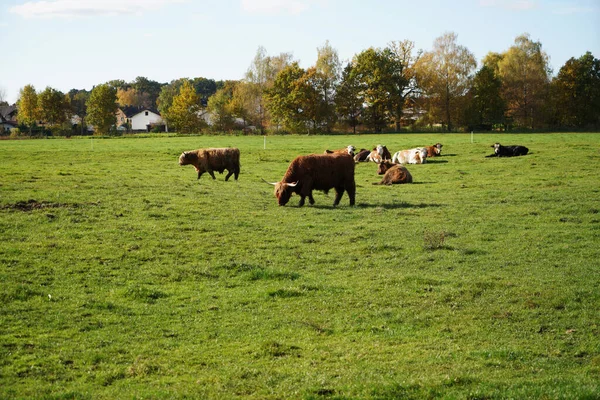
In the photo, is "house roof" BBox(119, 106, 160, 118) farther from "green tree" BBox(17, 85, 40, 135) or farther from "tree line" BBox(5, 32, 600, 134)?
"tree line" BBox(5, 32, 600, 134)

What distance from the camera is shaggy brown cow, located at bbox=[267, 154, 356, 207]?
71.3ft

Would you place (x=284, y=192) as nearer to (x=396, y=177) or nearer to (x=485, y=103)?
(x=396, y=177)

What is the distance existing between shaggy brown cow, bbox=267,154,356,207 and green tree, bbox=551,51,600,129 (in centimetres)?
7649

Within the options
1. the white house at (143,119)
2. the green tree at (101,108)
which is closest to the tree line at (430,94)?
the green tree at (101,108)

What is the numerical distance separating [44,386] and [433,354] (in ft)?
16.2

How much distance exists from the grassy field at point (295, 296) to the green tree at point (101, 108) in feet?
273

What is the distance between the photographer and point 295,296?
11.5 metres

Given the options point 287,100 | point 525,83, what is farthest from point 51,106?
point 525,83

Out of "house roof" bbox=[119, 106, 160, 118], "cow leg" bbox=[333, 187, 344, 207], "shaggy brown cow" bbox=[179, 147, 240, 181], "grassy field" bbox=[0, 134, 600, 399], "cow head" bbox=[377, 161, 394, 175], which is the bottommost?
"grassy field" bbox=[0, 134, 600, 399]

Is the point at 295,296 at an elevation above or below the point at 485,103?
below

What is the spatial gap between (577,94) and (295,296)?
88.9 meters

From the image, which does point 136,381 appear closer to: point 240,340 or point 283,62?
point 240,340

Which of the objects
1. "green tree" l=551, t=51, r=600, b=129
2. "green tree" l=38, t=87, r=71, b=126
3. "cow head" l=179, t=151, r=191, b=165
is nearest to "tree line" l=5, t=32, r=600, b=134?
"green tree" l=551, t=51, r=600, b=129

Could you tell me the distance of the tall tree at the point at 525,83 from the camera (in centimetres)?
9194
